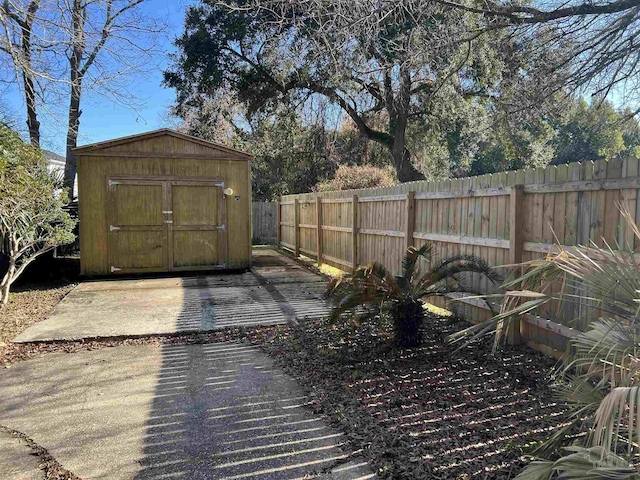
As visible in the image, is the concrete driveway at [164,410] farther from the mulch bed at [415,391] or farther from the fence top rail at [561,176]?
the fence top rail at [561,176]

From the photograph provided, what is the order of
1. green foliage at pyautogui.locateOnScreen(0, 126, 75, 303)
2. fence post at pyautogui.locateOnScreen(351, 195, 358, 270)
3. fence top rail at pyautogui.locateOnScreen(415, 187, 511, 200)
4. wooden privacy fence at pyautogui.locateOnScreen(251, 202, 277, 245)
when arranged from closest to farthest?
fence top rail at pyautogui.locateOnScreen(415, 187, 511, 200)
green foliage at pyautogui.locateOnScreen(0, 126, 75, 303)
fence post at pyautogui.locateOnScreen(351, 195, 358, 270)
wooden privacy fence at pyautogui.locateOnScreen(251, 202, 277, 245)

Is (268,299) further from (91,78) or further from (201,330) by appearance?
(91,78)

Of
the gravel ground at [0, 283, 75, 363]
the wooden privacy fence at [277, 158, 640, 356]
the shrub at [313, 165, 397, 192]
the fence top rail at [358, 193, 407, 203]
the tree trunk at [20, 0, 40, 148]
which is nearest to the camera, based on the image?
the wooden privacy fence at [277, 158, 640, 356]

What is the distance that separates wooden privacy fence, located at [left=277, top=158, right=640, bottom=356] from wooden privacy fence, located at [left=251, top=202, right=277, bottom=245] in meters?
9.61

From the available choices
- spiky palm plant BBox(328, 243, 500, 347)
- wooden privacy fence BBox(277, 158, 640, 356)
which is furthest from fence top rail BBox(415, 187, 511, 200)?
spiky palm plant BBox(328, 243, 500, 347)

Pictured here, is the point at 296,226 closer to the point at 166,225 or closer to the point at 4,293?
the point at 166,225

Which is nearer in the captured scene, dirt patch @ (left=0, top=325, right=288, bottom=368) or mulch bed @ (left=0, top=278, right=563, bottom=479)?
mulch bed @ (left=0, top=278, right=563, bottom=479)

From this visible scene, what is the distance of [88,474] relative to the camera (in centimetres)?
246

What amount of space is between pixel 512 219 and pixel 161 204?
23.1 feet

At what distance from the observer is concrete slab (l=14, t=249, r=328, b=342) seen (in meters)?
5.39

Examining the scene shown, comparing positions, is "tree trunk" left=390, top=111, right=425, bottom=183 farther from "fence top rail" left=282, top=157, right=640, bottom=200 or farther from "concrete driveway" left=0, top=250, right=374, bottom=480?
"concrete driveway" left=0, top=250, right=374, bottom=480

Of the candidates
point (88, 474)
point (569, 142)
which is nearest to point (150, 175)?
point (88, 474)

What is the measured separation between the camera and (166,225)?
9250 millimetres

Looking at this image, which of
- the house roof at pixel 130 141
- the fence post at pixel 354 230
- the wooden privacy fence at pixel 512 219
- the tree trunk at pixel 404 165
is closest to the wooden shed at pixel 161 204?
the house roof at pixel 130 141
